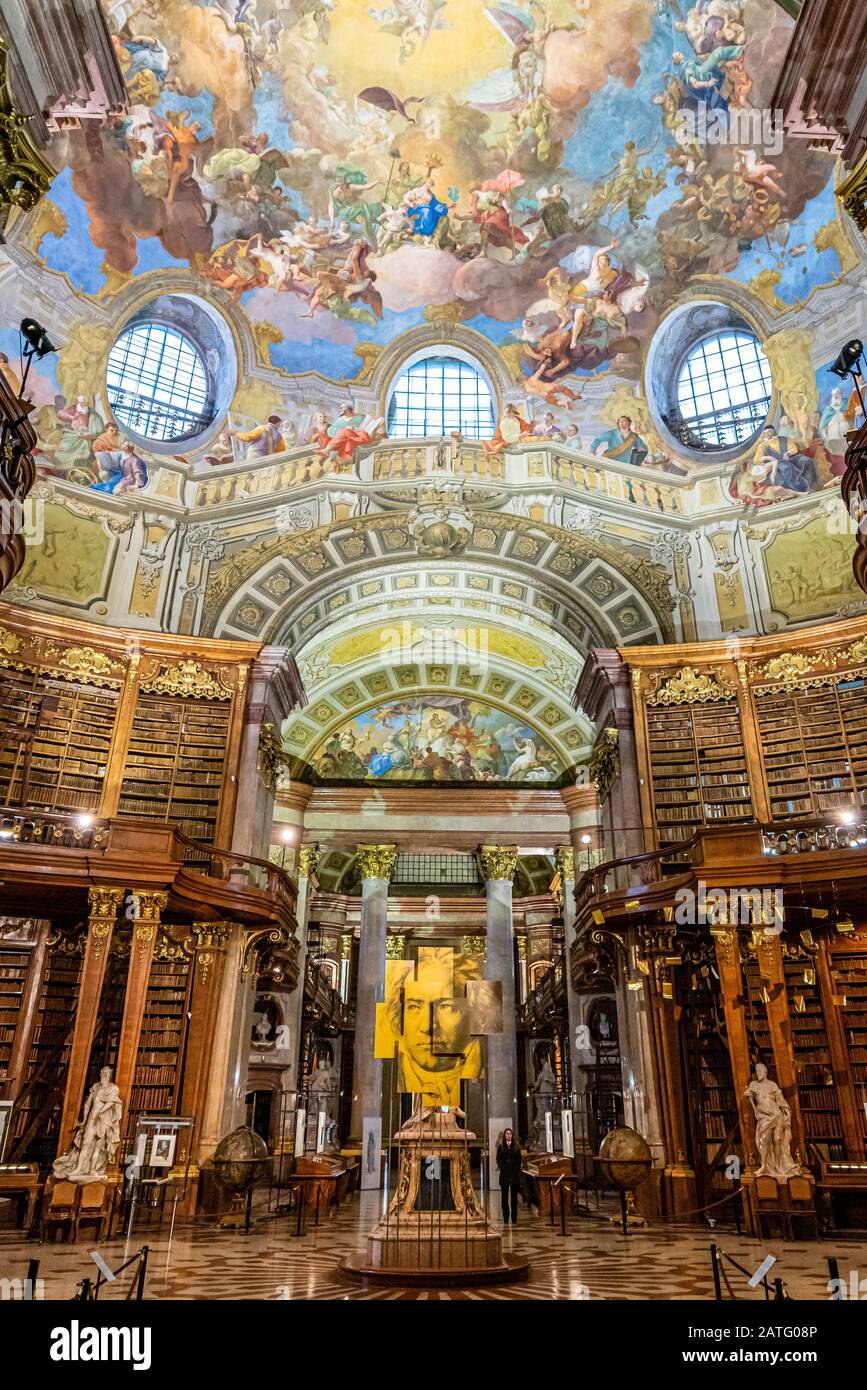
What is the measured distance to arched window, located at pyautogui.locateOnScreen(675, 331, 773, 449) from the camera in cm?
1686

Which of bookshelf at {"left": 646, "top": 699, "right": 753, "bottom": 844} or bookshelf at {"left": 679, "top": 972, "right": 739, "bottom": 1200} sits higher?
bookshelf at {"left": 646, "top": 699, "right": 753, "bottom": 844}

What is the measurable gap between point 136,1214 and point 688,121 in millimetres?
19226

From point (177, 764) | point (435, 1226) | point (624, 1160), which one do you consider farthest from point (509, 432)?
point (435, 1226)

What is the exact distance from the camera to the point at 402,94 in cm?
1662

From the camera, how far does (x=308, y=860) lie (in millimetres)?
23078

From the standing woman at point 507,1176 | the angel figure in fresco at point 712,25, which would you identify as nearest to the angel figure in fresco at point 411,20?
the angel figure in fresco at point 712,25

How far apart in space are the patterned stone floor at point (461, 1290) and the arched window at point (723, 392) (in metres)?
13.3

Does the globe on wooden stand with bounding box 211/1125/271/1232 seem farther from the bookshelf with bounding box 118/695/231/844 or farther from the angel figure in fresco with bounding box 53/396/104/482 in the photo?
the angel figure in fresco with bounding box 53/396/104/482

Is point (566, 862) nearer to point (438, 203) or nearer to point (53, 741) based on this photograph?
point (53, 741)

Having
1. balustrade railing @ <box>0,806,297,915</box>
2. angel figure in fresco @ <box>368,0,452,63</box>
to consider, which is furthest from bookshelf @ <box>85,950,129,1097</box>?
angel figure in fresco @ <box>368,0,452,63</box>

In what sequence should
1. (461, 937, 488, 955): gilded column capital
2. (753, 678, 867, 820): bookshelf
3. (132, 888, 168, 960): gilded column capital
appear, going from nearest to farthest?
(132, 888, 168, 960): gilded column capital → (753, 678, 867, 820): bookshelf → (461, 937, 488, 955): gilded column capital

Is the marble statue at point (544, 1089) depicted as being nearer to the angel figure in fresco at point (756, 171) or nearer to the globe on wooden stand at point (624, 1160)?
the globe on wooden stand at point (624, 1160)

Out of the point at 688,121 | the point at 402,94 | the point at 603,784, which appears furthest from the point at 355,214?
the point at 603,784

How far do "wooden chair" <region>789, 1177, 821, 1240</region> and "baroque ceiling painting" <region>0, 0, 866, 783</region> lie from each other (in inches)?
351
